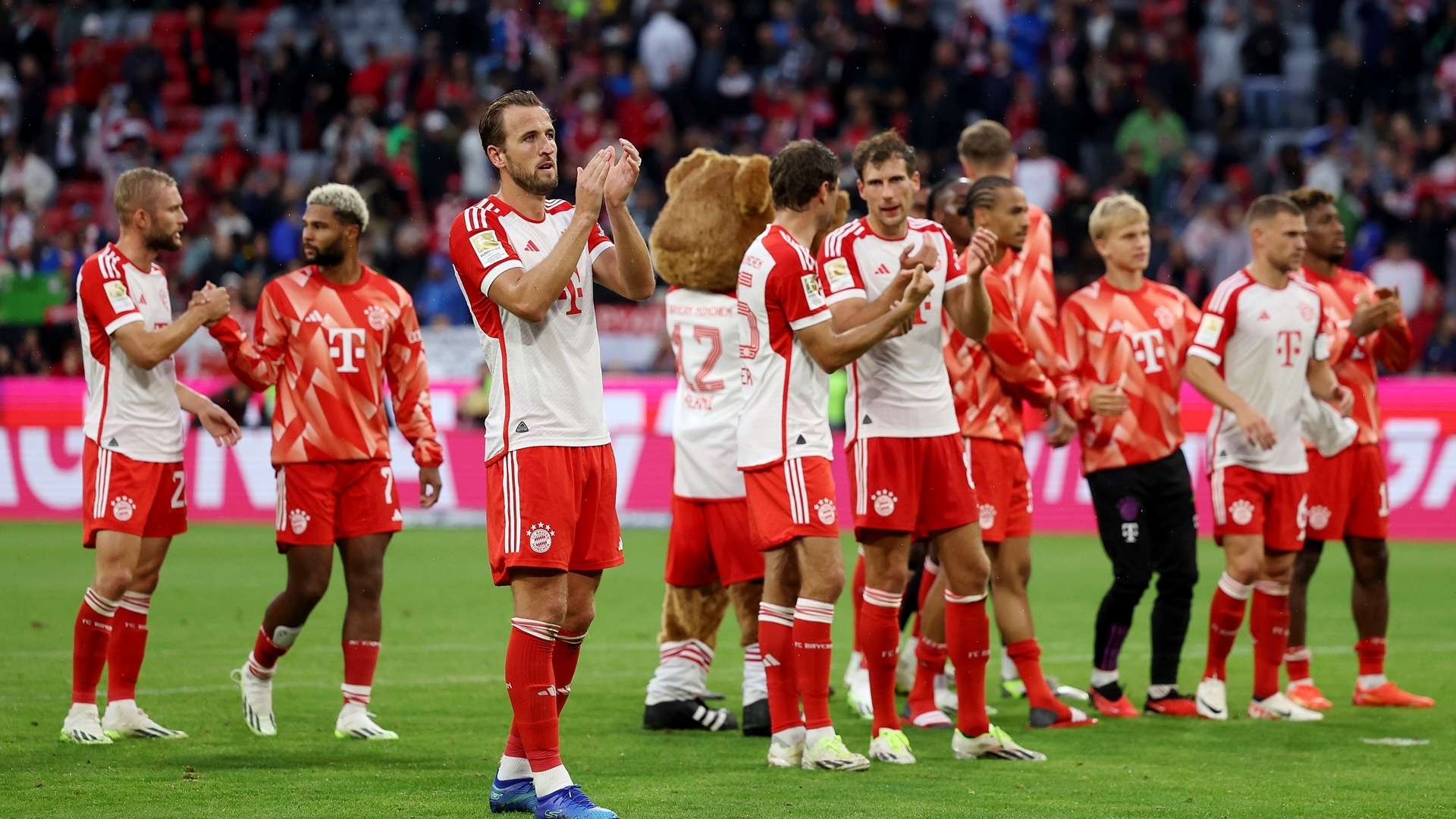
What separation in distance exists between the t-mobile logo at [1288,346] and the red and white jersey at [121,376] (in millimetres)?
5079

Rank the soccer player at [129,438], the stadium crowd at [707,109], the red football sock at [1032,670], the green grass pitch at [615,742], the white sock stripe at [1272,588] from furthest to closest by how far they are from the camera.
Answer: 1. the stadium crowd at [707,109]
2. the white sock stripe at [1272,588]
3. the red football sock at [1032,670]
4. the soccer player at [129,438]
5. the green grass pitch at [615,742]

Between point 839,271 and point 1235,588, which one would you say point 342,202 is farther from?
point 1235,588

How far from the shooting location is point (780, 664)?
7.20 meters

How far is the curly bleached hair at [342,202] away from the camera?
8109 millimetres

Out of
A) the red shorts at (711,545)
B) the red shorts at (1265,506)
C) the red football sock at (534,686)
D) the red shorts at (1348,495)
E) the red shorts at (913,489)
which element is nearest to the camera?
the red football sock at (534,686)

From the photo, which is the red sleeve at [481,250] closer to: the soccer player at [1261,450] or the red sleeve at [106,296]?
the red sleeve at [106,296]

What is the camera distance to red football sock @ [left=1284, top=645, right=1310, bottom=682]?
9203mm

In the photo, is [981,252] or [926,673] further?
[926,673]

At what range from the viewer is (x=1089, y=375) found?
896cm

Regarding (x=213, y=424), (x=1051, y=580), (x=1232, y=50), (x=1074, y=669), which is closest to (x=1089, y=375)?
(x=1074, y=669)

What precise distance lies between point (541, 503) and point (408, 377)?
2.41 metres

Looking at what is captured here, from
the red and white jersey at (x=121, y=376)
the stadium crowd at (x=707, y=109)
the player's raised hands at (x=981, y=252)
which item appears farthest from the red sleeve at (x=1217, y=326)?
the stadium crowd at (x=707, y=109)

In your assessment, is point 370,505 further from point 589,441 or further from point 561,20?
point 561,20

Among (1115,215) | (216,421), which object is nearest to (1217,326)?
(1115,215)
